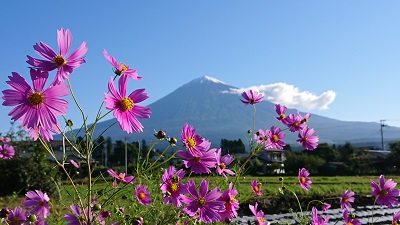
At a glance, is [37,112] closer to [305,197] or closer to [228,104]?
[305,197]

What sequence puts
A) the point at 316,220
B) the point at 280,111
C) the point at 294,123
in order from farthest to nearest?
the point at 280,111 < the point at 294,123 < the point at 316,220

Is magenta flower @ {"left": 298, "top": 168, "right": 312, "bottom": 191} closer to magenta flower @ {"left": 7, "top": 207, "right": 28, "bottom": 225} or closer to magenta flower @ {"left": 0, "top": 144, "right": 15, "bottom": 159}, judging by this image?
magenta flower @ {"left": 7, "top": 207, "right": 28, "bottom": 225}

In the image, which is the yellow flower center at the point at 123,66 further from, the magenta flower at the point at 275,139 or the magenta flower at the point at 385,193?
the magenta flower at the point at 385,193

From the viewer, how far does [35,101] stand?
80cm

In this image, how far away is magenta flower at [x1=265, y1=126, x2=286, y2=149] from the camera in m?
1.81

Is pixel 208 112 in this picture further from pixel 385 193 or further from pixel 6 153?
pixel 385 193

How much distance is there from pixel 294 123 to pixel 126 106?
1.05 m

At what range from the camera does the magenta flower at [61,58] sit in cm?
81

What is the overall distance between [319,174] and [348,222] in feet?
83.5

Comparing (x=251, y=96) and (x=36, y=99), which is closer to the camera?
(x=36, y=99)

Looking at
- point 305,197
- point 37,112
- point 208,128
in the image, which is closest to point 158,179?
point 37,112

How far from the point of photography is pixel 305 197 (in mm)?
7020

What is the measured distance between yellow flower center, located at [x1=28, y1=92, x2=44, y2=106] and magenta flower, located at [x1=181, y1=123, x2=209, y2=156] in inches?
13.8

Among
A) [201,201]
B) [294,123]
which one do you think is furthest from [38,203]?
[294,123]
